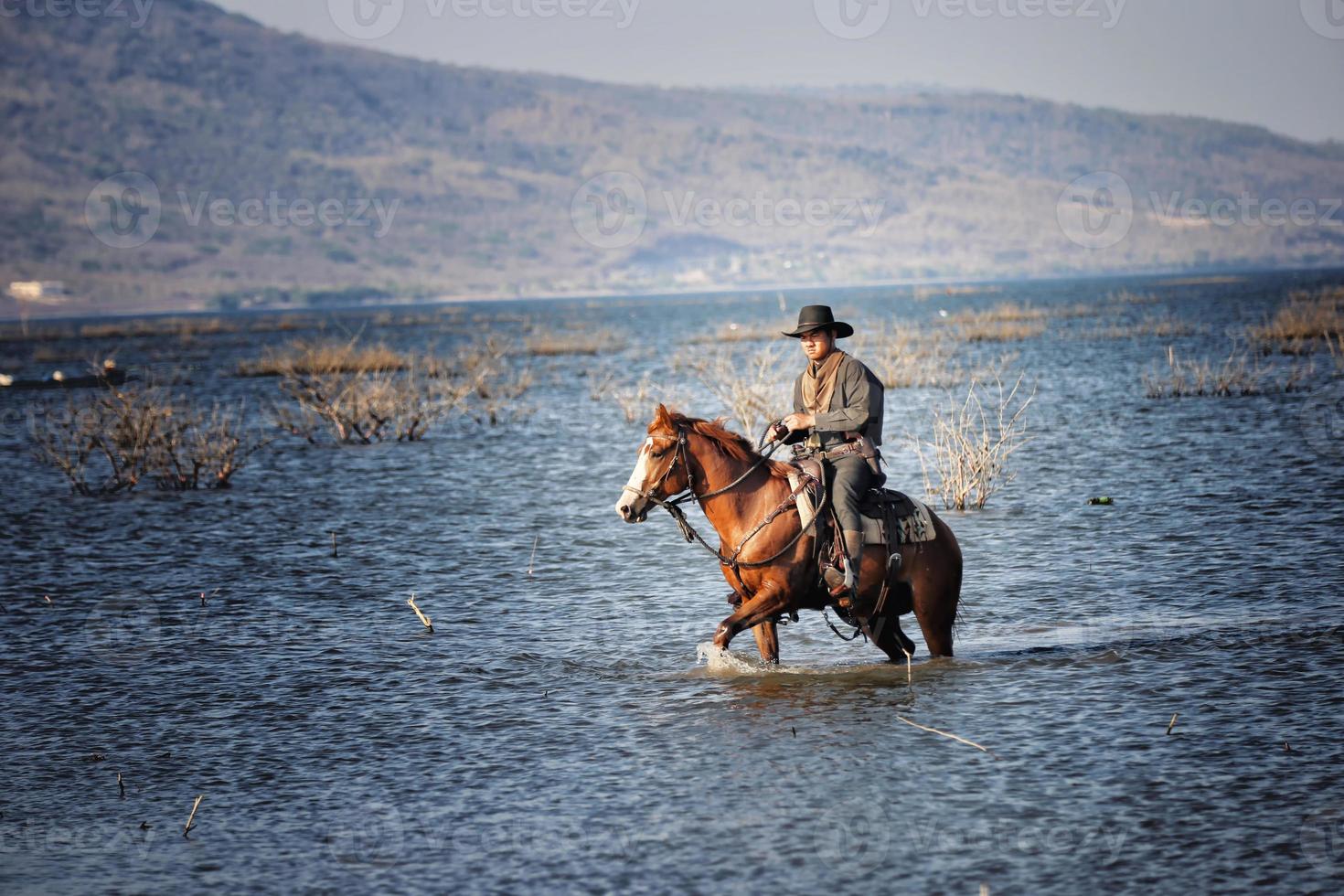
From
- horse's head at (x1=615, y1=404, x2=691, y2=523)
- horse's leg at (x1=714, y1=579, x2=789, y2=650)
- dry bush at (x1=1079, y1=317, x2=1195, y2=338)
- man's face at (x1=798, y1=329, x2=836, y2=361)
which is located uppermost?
dry bush at (x1=1079, y1=317, x2=1195, y2=338)

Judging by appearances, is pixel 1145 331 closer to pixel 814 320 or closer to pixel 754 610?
pixel 814 320

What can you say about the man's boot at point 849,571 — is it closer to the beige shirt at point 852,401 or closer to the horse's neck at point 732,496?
the horse's neck at point 732,496

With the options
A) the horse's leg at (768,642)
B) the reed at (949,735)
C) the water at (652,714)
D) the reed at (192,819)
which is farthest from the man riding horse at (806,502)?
the reed at (192,819)

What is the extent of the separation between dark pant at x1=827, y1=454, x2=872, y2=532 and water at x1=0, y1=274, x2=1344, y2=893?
126 centimetres

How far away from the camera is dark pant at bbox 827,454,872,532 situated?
30.9 feet

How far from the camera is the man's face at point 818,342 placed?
9445 mm

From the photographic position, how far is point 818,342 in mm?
9438

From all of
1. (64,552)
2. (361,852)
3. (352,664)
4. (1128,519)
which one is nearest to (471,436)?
(64,552)

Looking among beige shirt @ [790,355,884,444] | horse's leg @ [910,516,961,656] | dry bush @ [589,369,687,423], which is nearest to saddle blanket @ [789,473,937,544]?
horse's leg @ [910,516,961,656]

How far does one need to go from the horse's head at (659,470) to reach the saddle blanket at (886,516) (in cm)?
80

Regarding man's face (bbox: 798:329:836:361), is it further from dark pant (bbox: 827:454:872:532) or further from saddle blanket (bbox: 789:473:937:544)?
saddle blanket (bbox: 789:473:937:544)

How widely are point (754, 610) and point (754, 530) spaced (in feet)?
1.78

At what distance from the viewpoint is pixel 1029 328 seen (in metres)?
61.3

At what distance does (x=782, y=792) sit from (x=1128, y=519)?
33.9ft
